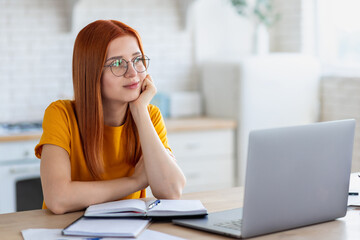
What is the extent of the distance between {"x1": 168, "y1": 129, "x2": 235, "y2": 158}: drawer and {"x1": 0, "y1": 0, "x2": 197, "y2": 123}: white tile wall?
813 millimetres

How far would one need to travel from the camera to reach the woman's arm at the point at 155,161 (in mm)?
1938

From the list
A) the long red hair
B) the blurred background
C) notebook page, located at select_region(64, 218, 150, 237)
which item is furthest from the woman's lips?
the blurred background

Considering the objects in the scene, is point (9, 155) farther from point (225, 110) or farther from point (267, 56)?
point (267, 56)

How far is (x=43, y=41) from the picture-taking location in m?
3.99

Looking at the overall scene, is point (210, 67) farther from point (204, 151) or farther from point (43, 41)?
point (43, 41)

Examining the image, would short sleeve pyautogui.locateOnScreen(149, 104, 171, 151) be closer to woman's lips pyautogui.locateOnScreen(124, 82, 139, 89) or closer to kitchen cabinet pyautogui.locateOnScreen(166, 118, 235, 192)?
woman's lips pyautogui.locateOnScreen(124, 82, 139, 89)

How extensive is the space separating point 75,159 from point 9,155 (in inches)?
60.4

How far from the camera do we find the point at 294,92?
161 inches

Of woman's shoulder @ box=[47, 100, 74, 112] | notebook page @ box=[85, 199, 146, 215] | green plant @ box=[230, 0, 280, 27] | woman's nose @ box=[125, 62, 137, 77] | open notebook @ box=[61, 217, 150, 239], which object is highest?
green plant @ box=[230, 0, 280, 27]

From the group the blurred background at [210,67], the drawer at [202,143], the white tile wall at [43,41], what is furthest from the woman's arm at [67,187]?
the white tile wall at [43,41]

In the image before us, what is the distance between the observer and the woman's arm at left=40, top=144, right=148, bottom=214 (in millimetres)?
1773

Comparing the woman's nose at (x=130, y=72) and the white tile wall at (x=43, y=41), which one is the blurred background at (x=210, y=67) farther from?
the woman's nose at (x=130, y=72)

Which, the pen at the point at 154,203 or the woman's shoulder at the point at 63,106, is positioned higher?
the woman's shoulder at the point at 63,106

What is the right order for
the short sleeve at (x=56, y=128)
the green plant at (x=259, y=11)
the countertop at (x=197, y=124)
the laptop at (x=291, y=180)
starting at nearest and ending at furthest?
the laptop at (x=291, y=180) → the short sleeve at (x=56, y=128) → the countertop at (x=197, y=124) → the green plant at (x=259, y=11)
